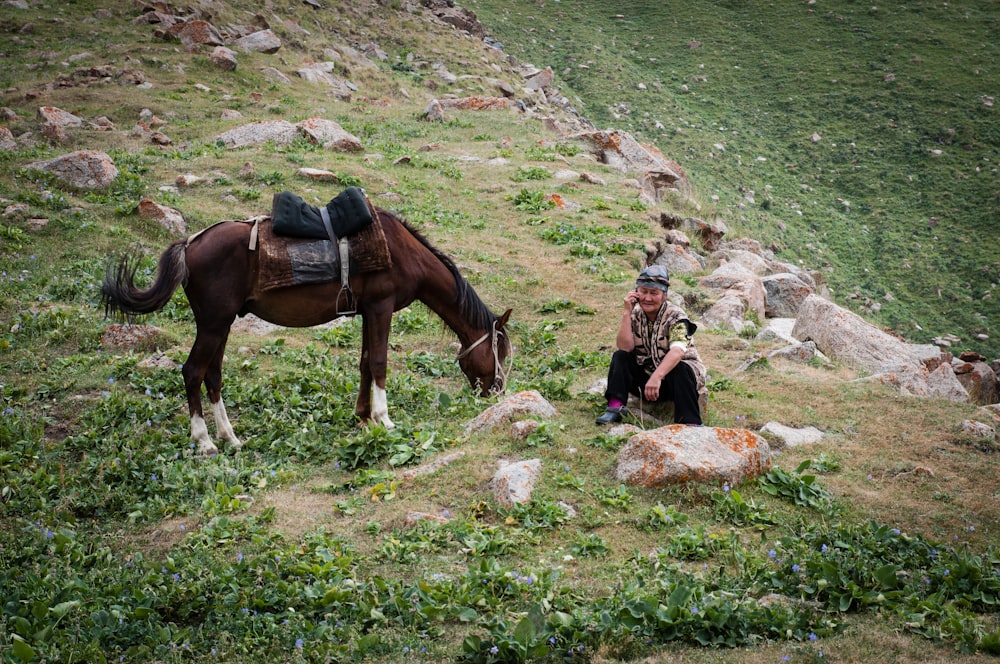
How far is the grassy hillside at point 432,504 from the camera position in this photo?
179 inches

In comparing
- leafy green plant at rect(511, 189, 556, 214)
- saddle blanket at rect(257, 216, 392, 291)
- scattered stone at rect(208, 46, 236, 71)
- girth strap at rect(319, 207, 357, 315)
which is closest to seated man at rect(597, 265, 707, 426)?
saddle blanket at rect(257, 216, 392, 291)

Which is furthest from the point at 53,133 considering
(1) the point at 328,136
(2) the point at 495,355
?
(2) the point at 495,355

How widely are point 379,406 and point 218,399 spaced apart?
1661 mm

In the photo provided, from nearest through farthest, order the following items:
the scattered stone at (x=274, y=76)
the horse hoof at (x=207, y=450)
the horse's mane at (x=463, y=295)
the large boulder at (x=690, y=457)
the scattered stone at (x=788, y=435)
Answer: the large boulder at (x=690, y=457) → the horse hoof at (x=207, y=450) → the scattered stone at (x=788, y=435) → the horse's mane at (x=463, y=295) → the scattered stone at (x=274, y=76)

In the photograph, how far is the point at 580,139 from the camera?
77.3 ft

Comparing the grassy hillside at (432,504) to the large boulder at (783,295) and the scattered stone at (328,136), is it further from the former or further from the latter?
the scattered stone at (328,136)

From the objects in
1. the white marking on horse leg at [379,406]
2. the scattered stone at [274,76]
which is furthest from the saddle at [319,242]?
the scattered stone at [274,76]

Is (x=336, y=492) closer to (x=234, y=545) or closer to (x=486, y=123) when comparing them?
(x=234, y=545)

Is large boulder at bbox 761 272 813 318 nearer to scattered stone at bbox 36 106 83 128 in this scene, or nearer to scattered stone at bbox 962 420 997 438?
scattered stone at bbox 962 420 997 438

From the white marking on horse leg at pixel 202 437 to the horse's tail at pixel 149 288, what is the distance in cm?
120

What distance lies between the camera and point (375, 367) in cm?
809

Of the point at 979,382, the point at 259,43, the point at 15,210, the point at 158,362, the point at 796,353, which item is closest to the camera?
the point at 158,362

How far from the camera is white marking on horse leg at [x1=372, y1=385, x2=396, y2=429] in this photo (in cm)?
808

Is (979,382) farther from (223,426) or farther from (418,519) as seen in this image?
(223,426)
